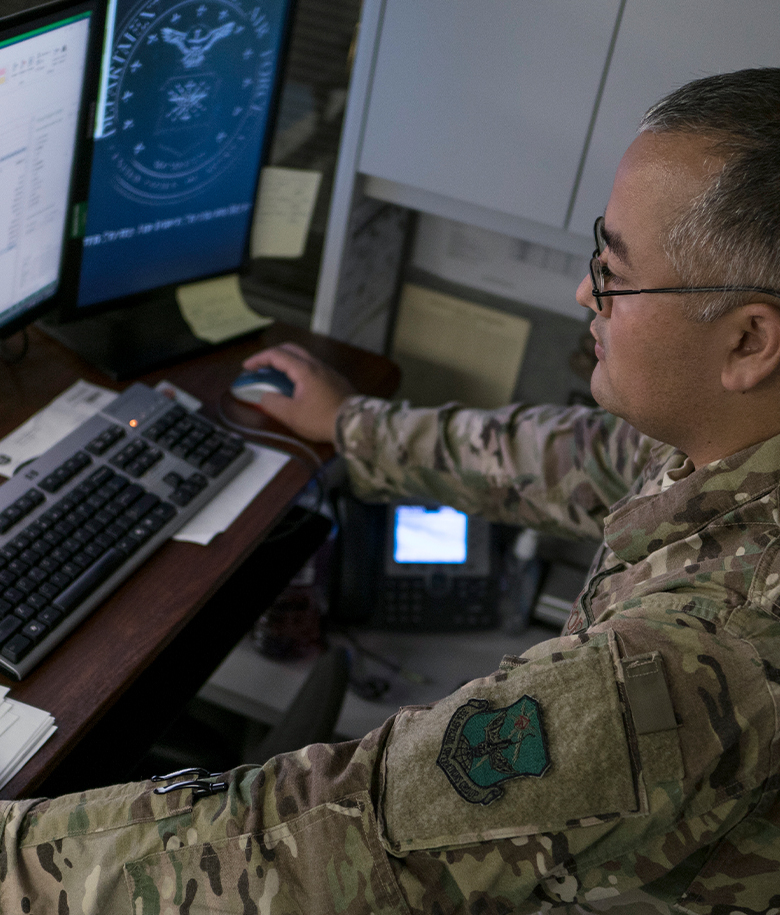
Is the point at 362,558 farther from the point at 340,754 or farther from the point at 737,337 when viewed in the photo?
the point at 737,337

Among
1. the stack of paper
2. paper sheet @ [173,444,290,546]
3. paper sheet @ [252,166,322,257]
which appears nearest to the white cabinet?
paper sheet @ [252,166,322,257]

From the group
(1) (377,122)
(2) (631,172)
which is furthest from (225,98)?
(2) (631,172)

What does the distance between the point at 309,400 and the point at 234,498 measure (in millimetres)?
200

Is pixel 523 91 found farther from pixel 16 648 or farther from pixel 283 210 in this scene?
pixel 16 648

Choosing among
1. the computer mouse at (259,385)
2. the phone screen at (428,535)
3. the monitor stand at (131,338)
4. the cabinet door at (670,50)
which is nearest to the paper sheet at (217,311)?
the monitor stand at (131,338)

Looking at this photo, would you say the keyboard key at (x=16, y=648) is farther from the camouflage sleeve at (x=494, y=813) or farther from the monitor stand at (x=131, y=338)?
the monitor stand at (x=131, y=338)

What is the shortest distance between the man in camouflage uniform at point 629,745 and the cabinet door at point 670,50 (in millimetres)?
245

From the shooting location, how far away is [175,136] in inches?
44.9

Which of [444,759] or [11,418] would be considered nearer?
[444,759]

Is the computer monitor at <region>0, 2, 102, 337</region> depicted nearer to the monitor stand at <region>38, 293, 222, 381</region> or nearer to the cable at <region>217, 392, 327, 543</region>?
the monitor stand at <region>38, 293, 222, 381</region>

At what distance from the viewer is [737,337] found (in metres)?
0.71

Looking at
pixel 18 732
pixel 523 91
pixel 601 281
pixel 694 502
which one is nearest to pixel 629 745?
pixel 694 502

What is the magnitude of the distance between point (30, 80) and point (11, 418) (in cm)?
37

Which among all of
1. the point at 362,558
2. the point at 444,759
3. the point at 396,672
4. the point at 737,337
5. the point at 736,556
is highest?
the point at 737,337
